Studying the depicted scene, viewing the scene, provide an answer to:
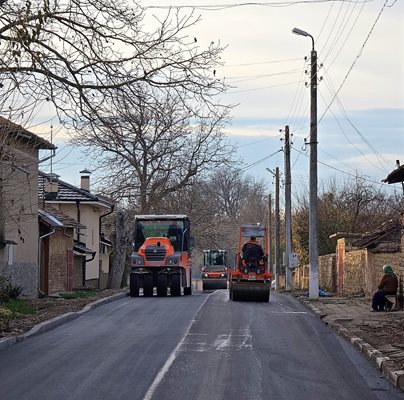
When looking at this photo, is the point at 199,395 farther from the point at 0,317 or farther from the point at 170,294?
the point at 170,294

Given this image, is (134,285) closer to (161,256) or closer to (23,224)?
(161,256)

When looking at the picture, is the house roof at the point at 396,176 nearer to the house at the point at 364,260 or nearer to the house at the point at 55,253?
the house at the point at 364,260

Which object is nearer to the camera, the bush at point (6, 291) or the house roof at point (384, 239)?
the bush at point (6, 291)

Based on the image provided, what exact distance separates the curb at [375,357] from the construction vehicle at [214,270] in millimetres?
39284

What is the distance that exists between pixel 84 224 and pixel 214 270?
42.7 ft

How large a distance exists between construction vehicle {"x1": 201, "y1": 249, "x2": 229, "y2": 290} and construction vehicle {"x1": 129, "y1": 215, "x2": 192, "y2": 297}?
23.9 metres

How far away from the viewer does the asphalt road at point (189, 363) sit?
35.0ft

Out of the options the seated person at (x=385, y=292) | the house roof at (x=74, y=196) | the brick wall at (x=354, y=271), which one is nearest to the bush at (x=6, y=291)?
the seated person at (x=385, y=292)

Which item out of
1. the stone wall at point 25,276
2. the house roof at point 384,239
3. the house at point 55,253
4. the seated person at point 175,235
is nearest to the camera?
the house roof at point 384,239

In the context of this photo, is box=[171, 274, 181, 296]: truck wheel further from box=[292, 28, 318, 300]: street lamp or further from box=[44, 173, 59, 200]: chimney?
box=[44, 173, 59, 200]: chimney

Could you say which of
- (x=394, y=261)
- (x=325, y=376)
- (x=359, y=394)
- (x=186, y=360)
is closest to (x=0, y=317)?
(x=186, y=360)

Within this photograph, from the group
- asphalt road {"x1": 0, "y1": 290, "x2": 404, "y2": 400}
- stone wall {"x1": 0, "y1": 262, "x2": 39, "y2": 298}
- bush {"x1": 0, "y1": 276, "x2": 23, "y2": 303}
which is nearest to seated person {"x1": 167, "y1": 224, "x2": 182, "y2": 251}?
stone wall {"x1": 0, "y1": 262, "x2": 39, "y2": 298}

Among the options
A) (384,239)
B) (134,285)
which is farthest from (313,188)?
(134,285)

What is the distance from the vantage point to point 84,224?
49.3 metres
